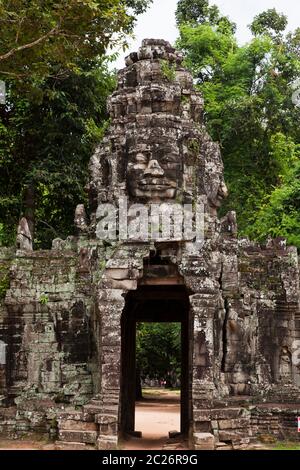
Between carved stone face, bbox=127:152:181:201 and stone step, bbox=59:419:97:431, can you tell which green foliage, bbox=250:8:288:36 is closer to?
carved stone face, bbox=127:152:181:201

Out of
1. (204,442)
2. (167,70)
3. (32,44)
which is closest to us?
(204,442)

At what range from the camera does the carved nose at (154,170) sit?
12.8 metres

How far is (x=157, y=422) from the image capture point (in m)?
20.3

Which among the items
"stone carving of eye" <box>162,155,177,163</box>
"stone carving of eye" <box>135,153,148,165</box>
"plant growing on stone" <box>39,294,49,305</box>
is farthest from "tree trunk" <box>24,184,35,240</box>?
"stone carving of eye" <box>162,155,177,163</box>

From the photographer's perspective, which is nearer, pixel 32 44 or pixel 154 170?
pixel 32 44

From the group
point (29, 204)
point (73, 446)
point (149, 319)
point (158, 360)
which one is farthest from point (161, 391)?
point (73, 446)

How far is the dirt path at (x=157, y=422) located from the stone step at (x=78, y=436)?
698mm

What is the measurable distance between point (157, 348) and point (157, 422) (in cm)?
1281

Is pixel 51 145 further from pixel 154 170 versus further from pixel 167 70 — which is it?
pixel 154 170

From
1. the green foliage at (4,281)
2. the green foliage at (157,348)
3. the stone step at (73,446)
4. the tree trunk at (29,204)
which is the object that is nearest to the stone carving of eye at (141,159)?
the green foliage at (4,281)

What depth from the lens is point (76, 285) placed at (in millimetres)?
13766

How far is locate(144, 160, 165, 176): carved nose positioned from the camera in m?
12.8

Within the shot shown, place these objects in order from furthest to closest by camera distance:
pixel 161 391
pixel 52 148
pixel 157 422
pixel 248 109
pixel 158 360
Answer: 1. pixel 161 391
2. pixel 158 360
3. pixel 248 109
4. pixel 52 148
5. pixel 157 422
